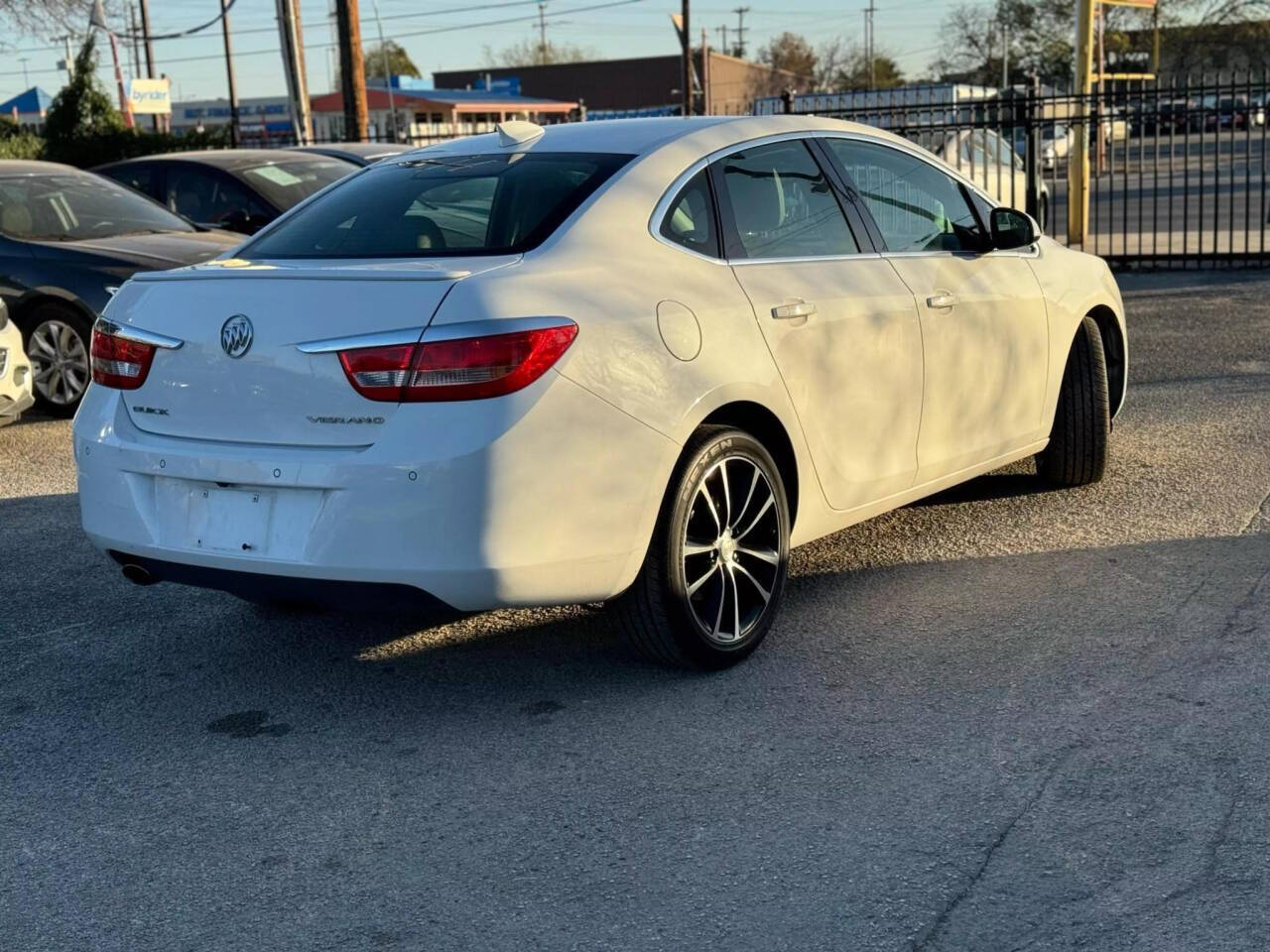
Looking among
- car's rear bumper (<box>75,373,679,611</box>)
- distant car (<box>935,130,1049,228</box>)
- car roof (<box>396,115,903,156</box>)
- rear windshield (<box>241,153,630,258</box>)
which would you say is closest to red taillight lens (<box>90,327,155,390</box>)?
car's rear bumper (<box>75,373,679,611</box>)

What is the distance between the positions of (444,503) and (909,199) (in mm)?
2574

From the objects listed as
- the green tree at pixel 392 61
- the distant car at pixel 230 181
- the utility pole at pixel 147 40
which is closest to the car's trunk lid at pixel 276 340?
the distant car at pixel 230 181

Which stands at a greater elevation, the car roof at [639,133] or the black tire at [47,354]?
the car roof at [639,133]

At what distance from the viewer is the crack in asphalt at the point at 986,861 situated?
9.93 ft

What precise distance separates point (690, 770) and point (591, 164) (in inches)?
77.4

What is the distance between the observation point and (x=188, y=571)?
428 centimetres

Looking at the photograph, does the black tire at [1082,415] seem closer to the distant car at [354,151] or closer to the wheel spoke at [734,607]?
the wheel spoke at [734,607]

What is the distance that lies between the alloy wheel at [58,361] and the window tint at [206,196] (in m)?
2.73

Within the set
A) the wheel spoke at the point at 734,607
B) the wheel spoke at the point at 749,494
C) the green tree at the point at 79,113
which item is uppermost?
the green tree at the point at 79,113

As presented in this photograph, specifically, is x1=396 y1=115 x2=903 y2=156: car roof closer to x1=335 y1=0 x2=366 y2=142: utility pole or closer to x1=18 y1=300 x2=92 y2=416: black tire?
x1=18 y1=300 x2=92 y2=416: black tire

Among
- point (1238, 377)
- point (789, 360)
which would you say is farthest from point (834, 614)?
point (1238, 377)

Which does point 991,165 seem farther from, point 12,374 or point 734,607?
point 734,607

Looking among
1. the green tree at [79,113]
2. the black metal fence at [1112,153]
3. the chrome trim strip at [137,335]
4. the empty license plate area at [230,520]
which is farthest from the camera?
the green tree at [79,113]

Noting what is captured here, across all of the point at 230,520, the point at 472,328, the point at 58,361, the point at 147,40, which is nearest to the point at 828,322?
the point at 472,328
